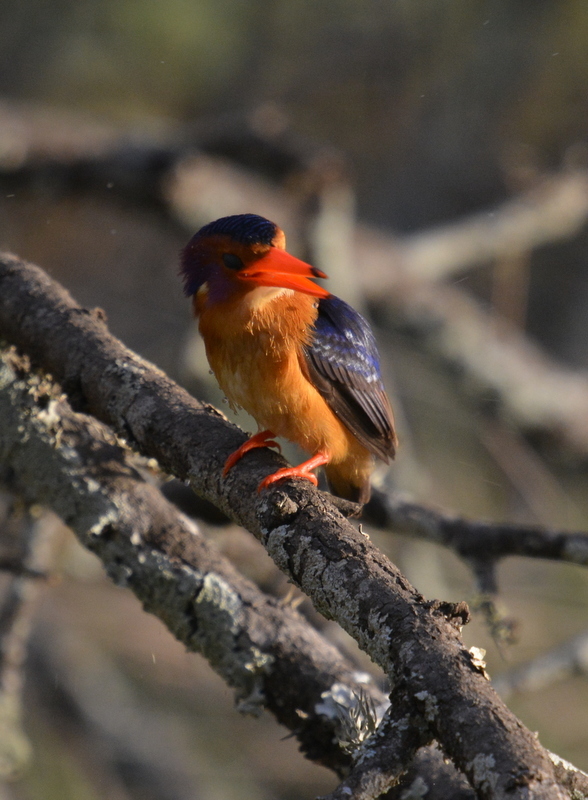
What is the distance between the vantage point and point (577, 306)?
29.5ft

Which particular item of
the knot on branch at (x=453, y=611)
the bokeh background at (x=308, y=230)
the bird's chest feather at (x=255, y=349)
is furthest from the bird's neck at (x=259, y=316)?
the knot on branch at (x=453, y=611)

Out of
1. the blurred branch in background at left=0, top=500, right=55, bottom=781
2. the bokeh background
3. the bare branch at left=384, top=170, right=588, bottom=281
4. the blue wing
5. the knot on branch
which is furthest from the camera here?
the bare branch at left=384, top=170, right=588, bottom=281

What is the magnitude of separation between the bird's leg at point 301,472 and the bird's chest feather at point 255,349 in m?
0.19

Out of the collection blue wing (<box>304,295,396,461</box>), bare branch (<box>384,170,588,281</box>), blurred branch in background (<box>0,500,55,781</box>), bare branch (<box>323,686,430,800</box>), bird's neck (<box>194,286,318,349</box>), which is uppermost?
bare branch (<box>384,170,588,281</box>)

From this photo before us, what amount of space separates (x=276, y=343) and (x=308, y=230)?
9.32 ft

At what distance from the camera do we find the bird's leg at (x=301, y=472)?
6.21 ft

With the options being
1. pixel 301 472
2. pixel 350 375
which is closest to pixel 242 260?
pixel 350 375

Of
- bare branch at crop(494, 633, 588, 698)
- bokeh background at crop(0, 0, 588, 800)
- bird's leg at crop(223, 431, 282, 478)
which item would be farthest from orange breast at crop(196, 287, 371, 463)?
bare branch at crop(494, 633, 588, 698)

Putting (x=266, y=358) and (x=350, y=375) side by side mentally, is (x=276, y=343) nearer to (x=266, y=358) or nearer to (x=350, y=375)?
(x=266, y=358)

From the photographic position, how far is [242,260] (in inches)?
95.9

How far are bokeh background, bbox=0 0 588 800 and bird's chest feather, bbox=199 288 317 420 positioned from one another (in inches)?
26.2

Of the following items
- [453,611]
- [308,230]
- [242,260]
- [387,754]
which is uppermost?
[308,230]

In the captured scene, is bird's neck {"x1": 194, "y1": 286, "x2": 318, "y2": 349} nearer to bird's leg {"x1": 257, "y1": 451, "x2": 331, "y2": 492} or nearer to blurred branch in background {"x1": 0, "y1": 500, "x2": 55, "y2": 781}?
bird's leg {"x1": 257, "y1": 451, "x2": 331, "y2": 492}

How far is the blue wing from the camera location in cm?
262
